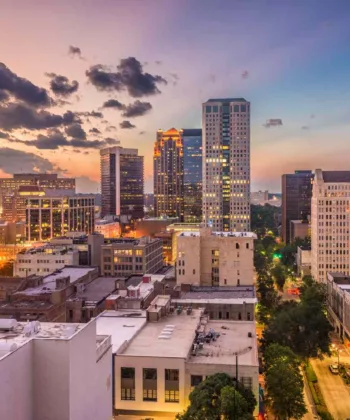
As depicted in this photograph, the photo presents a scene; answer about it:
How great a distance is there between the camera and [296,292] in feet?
464

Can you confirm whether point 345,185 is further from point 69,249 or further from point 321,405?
point 321,405

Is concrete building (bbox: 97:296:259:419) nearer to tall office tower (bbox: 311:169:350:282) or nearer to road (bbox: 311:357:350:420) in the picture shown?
road (bbox: 311:357:350:420)

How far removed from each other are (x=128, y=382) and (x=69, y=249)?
3625 inches

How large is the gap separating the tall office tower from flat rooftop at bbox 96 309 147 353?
82512 mm

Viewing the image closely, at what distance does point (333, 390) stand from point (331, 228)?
79840mm

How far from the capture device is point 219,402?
44.5 meters

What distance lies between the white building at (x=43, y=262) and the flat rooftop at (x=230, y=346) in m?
73.2

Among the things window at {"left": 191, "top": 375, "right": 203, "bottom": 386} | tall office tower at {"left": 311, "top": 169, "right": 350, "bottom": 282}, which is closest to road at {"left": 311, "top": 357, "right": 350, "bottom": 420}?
window at {"left": 191, "top": 375, "right": 203, "bottom": 386}

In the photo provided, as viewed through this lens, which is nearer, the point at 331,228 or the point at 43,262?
the point at 43,262

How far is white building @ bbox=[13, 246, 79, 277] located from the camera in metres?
136

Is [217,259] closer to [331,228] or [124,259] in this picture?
[124,259]

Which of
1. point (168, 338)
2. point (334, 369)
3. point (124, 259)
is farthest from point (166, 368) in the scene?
point (124, 259)

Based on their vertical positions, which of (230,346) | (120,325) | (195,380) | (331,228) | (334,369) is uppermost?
(331,228)

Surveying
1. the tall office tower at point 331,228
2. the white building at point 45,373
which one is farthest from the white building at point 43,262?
the white building at point 45,373
